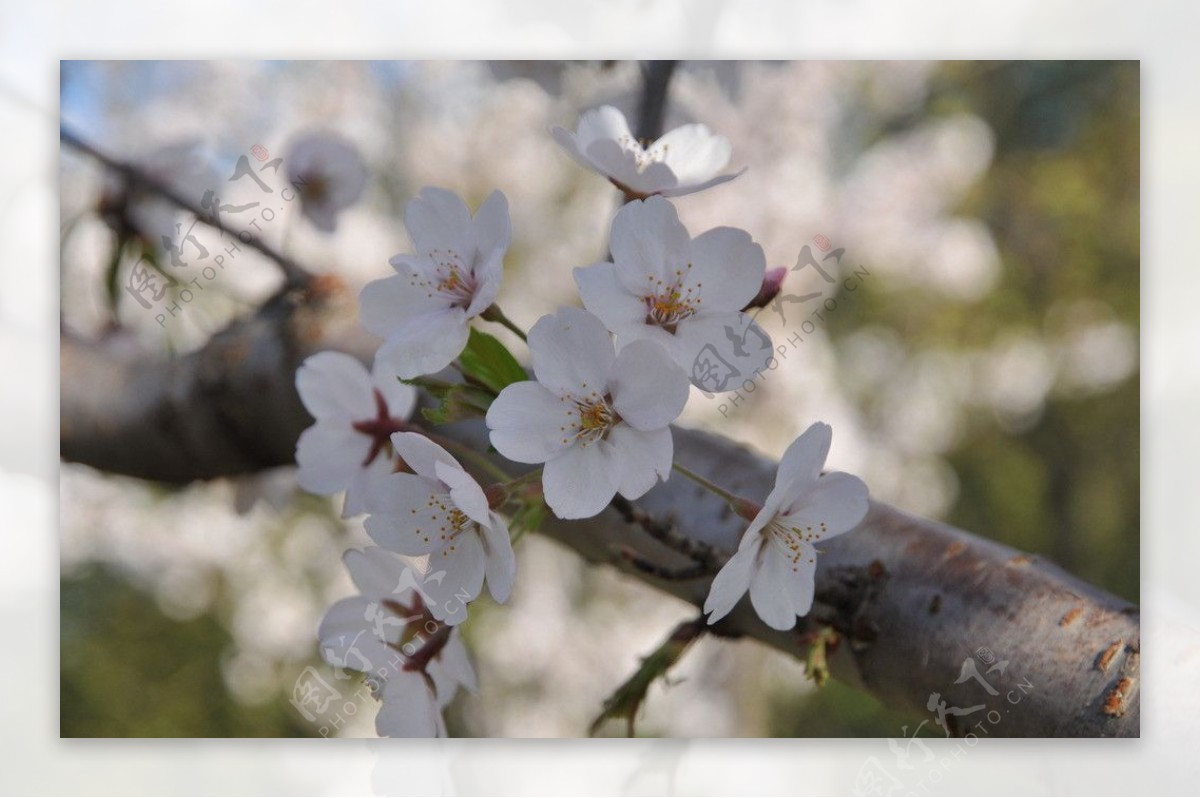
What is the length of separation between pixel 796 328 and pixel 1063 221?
0.33 m

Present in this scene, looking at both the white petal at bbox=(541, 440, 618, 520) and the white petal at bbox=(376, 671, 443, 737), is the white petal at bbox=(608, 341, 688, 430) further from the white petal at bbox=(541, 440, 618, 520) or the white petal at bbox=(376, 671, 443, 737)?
the white petal at bbox=(376, 671, 443, 737)

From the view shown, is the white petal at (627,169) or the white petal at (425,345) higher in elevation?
the white petal at (627,169)

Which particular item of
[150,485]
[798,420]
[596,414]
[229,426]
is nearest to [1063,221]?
[798,420]

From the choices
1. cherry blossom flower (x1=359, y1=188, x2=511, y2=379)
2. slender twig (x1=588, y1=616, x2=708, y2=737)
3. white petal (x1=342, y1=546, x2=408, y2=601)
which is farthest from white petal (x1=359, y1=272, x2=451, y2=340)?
slender twig (x1=588, y1=616, x2=708, y2=737)

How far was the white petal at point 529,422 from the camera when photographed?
2.17 ft

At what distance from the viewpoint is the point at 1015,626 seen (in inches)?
31.6

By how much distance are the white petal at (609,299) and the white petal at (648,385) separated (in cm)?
3

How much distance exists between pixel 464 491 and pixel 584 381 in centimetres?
10

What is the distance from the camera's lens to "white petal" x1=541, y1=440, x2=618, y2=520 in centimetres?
65

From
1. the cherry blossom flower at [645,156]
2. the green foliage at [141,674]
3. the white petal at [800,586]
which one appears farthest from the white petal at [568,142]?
the green foliage at [141,674]

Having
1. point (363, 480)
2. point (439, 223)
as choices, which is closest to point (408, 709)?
point (363, 480)

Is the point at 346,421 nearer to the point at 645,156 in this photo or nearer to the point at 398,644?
the point at 398,644

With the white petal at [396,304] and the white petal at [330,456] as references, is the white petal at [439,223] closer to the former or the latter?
the white petal at [396,304]

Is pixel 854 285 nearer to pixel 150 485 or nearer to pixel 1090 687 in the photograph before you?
pixel 1090 687
